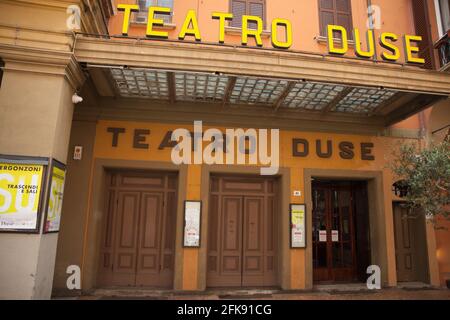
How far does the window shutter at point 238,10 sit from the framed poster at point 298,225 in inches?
194

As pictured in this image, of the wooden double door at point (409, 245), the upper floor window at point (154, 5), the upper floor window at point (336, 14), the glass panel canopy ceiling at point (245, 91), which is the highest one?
the upper floor window at point (336, 14)

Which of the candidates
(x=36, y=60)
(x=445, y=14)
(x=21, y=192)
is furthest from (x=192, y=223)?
(x=445, y=14)

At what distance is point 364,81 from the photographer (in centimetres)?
678

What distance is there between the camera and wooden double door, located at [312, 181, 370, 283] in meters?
8.90

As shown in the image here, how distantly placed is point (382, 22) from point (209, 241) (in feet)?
25.3

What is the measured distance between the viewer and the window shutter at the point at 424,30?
9.45m

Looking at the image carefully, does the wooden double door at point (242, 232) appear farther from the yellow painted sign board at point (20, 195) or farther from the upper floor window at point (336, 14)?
the upper floor window at point (336, 14)

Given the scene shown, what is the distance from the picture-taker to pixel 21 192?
17.0ft

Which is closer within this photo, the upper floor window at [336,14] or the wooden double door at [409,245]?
the wooden double door at [409,245]

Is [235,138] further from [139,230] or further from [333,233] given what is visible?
[333,233]

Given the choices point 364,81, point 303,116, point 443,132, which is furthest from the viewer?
point 443,132

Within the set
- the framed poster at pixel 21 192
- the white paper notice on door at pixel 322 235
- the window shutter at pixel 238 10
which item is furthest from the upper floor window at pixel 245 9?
the framed poster at pixel 21 192

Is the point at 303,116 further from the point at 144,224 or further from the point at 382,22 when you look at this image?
the point at 144,224
